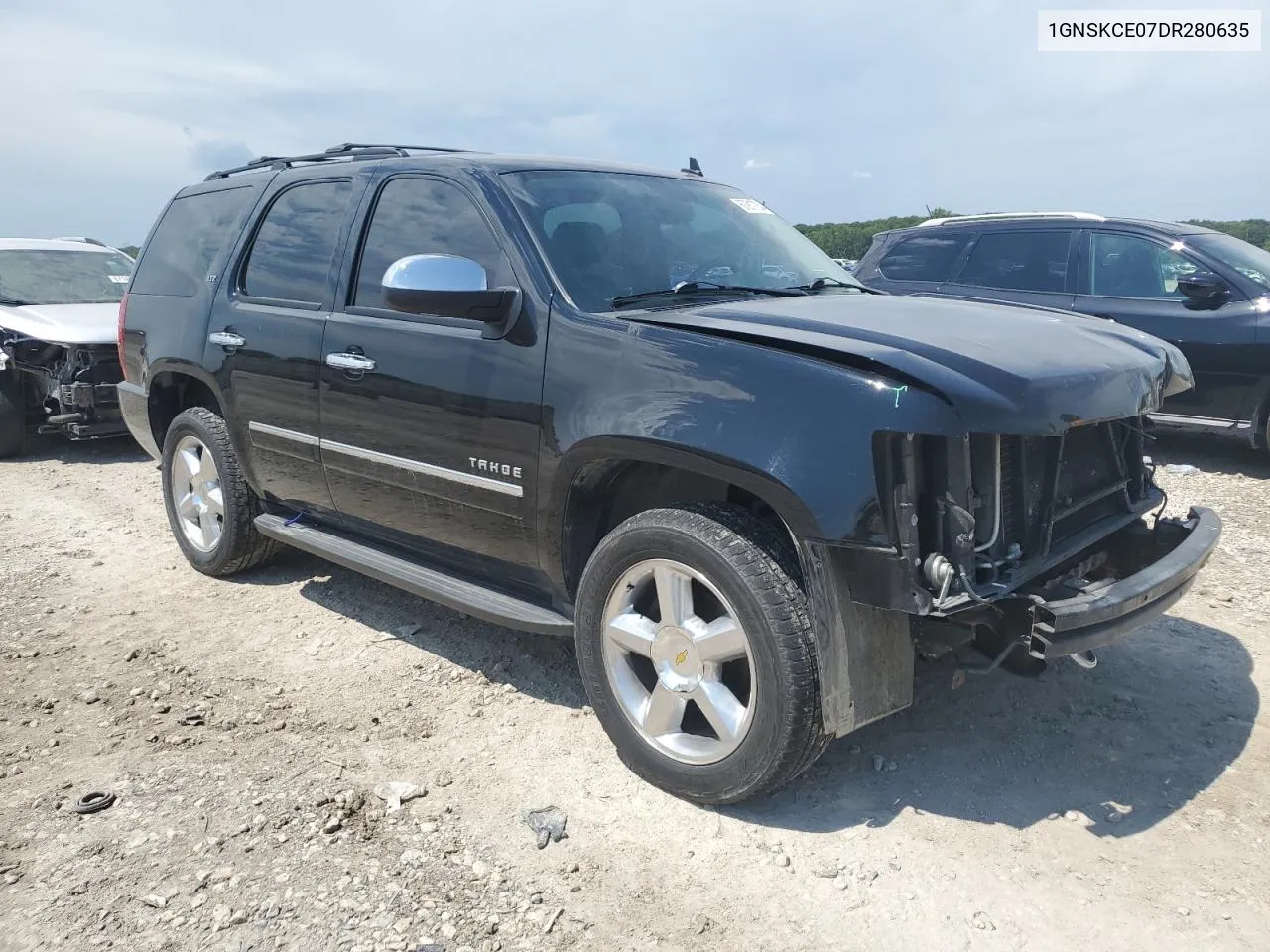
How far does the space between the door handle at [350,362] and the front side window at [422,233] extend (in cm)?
22

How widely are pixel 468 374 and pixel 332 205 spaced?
1.30 metres

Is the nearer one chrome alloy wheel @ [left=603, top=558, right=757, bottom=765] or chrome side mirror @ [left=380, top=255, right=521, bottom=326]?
chrome alloy wheel @ [left=603, top=558, right=757, bottom=765]

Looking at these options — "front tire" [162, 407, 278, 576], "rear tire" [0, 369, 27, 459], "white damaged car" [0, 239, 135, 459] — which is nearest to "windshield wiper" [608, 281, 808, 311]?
"front tire" [162, 407, 278, 576]

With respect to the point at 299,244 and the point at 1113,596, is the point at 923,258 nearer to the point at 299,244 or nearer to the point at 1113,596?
the point at 299,244

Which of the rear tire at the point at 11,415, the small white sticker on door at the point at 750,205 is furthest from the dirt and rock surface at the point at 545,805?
the rear tire at the point at 11,415

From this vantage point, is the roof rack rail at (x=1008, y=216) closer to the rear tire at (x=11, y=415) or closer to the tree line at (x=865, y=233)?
the tree line at (x=865, y=233)

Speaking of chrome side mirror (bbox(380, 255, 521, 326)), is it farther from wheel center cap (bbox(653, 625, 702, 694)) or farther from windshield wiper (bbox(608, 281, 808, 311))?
wheel center cap (bbox(653, 625, 702, 694))

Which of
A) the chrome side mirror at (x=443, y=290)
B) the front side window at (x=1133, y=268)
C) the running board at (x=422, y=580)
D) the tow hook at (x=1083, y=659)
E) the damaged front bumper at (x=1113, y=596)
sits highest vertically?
the chrome side mirror at (x=443, y=290)

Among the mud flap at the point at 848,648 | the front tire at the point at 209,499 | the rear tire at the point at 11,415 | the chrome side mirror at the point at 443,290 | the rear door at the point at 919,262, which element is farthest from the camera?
the rear tire at the point at 11,415

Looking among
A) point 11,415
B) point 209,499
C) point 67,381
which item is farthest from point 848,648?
point 11,415

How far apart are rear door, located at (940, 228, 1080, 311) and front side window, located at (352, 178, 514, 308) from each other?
492cm

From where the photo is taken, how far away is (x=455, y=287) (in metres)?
3.13

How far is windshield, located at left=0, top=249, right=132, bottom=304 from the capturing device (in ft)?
29.7

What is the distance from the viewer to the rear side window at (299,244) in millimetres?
4105
